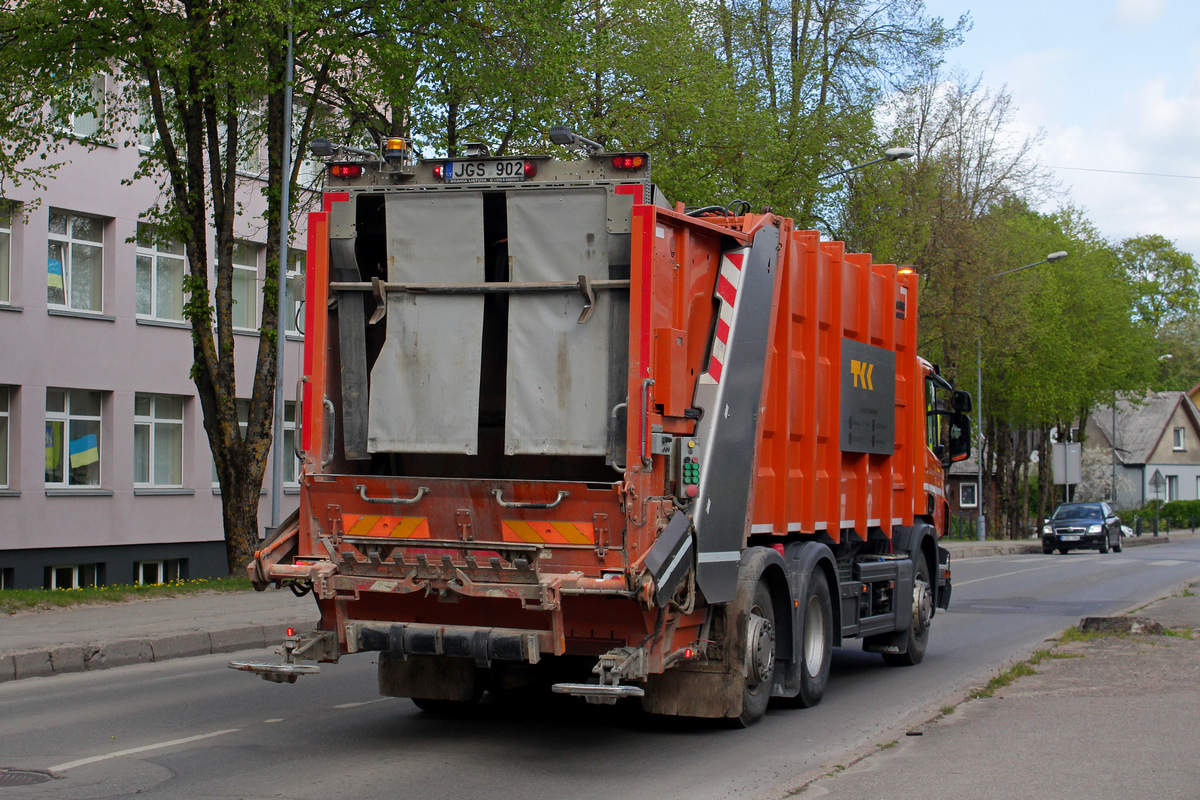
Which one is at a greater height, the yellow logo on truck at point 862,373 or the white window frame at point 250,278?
the white window frame at point 250,278

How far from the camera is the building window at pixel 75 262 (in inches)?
1009

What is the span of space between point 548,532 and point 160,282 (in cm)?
2283

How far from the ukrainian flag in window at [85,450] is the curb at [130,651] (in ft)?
46.3

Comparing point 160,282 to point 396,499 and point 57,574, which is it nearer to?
point 57,574

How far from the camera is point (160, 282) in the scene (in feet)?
91.9

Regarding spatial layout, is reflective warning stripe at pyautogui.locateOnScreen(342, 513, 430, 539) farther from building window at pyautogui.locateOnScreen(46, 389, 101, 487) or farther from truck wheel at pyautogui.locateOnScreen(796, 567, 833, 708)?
building window at pyautogui.locateOnScreen(46, 389, 101, 487)

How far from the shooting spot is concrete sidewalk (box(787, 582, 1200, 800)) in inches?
251

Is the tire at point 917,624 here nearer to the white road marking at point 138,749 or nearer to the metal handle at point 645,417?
the metal handle at point 645,417

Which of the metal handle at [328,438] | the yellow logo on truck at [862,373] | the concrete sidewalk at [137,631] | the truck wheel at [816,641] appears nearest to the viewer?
the metal handle at [328,438]

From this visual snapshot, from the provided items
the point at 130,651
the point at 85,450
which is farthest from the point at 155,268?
the point at 130,651

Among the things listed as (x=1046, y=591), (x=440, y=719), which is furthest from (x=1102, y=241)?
(x=440, y=719)

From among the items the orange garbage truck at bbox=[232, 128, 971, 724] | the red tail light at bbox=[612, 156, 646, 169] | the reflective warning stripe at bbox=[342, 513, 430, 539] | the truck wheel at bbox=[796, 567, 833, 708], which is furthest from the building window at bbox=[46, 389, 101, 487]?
the red tail light at bbox=[612, 156, 646, 169]

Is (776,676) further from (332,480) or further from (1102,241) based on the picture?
(1102,241)

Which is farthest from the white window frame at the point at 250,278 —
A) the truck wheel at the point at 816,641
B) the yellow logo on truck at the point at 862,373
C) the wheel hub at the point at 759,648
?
the wheel hub at the point at 759,648
